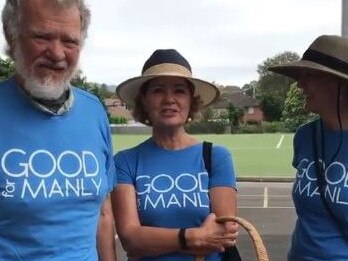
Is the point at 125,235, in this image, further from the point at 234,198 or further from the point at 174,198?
the point at 234,198

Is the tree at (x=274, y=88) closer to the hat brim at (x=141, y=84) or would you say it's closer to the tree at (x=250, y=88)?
the tree at (x=250, y=88)

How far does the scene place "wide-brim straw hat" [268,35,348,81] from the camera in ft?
9.71

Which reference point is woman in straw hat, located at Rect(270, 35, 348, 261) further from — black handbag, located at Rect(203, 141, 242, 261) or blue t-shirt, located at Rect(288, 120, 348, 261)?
black handbag, located at Rect(203, 141, 242, 261)

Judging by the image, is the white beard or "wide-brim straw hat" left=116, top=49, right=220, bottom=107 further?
"wide-brim straw hat" left=116, top=49, right=220, bottom=107

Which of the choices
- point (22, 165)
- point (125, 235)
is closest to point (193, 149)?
point (125, 235)

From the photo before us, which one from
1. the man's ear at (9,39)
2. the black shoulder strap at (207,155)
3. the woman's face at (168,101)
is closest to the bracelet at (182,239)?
the black shoulder strap at (207,155)

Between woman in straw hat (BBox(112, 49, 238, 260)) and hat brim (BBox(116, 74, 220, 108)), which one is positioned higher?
hat brim (BBox(116, 74, 220, 108))

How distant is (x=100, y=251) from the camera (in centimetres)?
298

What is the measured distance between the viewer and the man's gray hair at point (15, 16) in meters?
2.57

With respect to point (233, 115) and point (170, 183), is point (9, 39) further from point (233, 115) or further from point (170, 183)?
point (233, 115)

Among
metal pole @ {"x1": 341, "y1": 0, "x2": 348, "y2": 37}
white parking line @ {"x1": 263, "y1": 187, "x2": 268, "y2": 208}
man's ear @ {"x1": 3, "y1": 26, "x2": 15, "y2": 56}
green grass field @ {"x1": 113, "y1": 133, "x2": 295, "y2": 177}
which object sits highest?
metal pole @ {"x1": 341, "y1": 0, "x2": 348, "y2": 37}

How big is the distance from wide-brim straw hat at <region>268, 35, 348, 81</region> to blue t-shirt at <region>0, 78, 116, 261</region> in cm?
103

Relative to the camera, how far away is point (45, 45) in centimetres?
254

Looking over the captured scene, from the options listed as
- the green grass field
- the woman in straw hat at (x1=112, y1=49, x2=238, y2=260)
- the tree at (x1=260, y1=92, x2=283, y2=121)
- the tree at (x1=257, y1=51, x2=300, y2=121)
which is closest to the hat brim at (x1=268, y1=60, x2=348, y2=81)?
the woman in straw hat at (x1=112, y1=49, x2=238, y2=260)
